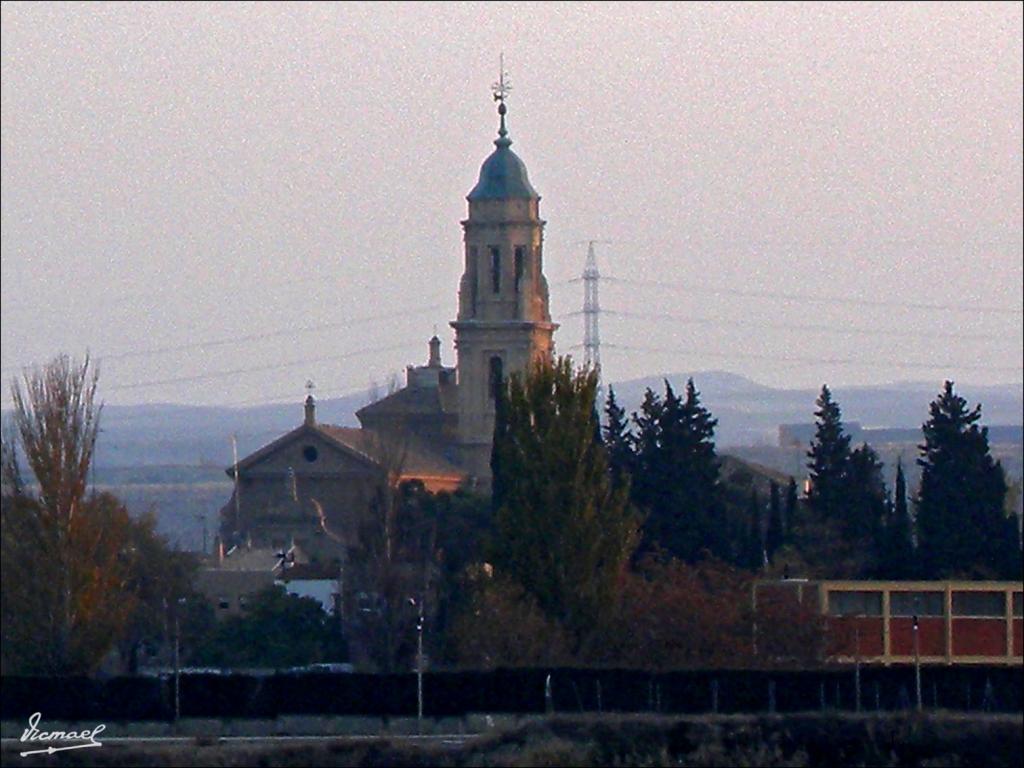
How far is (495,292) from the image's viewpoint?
85.5 metres

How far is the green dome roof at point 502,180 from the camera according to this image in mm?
85125

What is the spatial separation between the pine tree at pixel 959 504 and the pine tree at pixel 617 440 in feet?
22.1

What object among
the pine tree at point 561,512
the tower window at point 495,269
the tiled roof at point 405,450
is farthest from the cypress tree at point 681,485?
the tower window at point 495,269

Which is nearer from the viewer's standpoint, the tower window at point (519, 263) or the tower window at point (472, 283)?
the tower window at point (519, 263)

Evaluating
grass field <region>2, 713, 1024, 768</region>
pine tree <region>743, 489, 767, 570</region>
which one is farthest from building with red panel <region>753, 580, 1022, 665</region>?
grass field <region>2, 713, 1024, 768</region>

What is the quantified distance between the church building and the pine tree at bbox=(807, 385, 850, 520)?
1950cm

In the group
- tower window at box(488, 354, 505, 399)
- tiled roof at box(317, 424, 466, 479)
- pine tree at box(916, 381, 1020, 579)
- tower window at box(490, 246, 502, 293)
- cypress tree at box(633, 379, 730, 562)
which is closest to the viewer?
pine tree at box(916, 381, 1020, 579)

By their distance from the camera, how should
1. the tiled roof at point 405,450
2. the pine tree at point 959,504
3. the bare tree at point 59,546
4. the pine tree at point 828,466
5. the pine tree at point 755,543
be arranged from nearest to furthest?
the bare tree at point 59,546 < the pine tree at point 959,504 < the pine tree at point 755,543 < the pine tree at point 828,466 < the tiled roof at point 405,450

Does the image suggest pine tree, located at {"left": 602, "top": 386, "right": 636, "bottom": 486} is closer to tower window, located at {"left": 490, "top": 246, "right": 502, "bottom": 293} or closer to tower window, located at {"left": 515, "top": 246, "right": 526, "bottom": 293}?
tower window, located at {"left": 515, "top": 246, "right": 526, "bottom": 293}

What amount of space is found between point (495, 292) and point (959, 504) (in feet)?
102

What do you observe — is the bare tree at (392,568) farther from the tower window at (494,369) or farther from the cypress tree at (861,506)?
the tower window at (494,369)

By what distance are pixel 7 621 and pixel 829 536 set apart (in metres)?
20.3

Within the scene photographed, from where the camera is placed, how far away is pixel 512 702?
3903 cm

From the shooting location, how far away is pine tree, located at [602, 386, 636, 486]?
60906 millimetres
